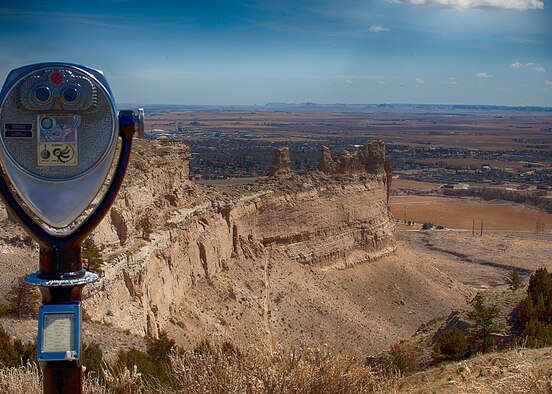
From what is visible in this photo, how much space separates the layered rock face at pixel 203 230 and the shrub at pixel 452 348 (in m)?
7.32

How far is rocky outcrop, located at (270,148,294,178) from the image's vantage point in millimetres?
34812

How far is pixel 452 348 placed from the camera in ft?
54.0

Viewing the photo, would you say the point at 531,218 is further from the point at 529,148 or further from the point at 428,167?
the point at 529,148

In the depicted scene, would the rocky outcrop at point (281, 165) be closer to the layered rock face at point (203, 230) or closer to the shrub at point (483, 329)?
the layered rock face at point (203, 230)

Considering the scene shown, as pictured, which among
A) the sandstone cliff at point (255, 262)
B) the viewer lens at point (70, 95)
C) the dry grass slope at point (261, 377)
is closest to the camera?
the viewer lens at point (70, 95)

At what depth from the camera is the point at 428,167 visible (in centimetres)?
13350

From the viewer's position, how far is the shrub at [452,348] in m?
16.2

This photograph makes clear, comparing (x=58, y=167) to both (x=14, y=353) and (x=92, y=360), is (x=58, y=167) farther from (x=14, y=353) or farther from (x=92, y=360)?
(x=14, y=353)

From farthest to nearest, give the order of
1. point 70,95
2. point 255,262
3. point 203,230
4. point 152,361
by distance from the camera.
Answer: point 255,262
point 203,230
point 152,361
point 70,95

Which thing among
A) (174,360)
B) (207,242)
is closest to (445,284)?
(207,242)

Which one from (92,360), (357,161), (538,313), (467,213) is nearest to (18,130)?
(92,360)

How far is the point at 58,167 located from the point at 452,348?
529 inches

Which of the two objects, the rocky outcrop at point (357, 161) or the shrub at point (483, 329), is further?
the rocky outcrop at point (357, 161)

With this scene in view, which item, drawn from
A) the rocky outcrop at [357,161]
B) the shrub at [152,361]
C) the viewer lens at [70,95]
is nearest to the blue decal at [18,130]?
the viewer lens at [70,95]
